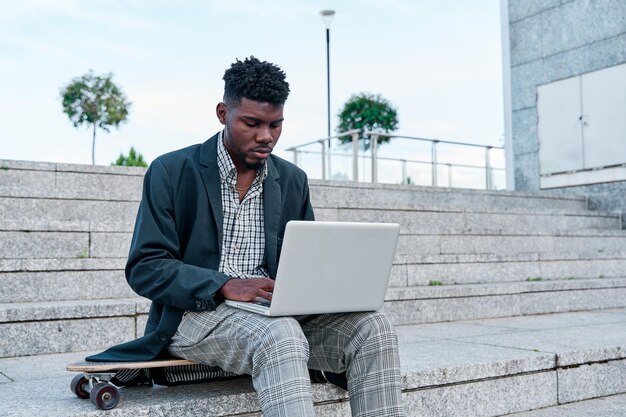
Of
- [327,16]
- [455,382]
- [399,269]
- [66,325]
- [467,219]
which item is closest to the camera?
[455,382]

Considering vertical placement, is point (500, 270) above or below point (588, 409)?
above

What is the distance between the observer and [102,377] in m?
2.75

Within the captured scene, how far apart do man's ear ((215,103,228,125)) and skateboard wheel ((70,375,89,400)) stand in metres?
1.12

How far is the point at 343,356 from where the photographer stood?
281 cm

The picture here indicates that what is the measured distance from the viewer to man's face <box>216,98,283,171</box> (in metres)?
2.75

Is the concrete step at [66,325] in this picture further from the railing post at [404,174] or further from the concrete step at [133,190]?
the railing post at [404,174]

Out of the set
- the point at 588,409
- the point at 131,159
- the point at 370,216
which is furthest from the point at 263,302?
the point at 131,159

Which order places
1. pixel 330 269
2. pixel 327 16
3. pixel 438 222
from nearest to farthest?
pixel 330 269, pixel 438 222, pixel 327 16

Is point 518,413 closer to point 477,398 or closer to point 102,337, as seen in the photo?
point 477,398

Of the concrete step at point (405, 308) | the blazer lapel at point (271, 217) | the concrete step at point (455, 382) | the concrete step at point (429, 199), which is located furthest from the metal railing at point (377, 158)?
the blazer lapel at point (271, 217)

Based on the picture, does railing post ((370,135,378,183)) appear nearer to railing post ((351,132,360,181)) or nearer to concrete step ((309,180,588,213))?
railing post ((351,132,360,181))

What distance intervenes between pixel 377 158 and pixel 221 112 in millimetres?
8900

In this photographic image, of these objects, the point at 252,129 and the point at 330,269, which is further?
the point at 252,129

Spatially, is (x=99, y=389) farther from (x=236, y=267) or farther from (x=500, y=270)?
(x=500, y=270)
